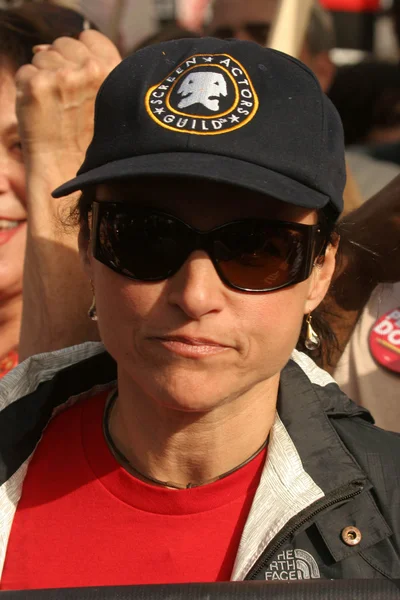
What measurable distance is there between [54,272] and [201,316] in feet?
2.74

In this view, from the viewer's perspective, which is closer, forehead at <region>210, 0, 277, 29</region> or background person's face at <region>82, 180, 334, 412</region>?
background person's face at <region>82, 180, 334, 412</region>

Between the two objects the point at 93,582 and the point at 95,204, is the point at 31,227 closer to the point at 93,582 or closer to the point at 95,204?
the point at 95,204

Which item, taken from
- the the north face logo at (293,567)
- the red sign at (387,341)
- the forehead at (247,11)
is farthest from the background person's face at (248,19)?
the the north face logo at (293,567)

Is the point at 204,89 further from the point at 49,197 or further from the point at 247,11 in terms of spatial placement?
the point at 247,11

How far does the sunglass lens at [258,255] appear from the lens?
1545mm

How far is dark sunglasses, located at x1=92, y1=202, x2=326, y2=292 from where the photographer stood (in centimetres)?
154

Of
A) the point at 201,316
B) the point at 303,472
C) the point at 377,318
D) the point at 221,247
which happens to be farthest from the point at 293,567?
the point at 377,318

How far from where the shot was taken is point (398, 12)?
4.43 metres

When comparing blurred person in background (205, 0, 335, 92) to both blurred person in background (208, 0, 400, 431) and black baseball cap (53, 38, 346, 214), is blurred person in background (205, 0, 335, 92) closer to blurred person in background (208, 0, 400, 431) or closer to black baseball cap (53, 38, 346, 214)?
blurred person in background (208, 0, 400, 431)

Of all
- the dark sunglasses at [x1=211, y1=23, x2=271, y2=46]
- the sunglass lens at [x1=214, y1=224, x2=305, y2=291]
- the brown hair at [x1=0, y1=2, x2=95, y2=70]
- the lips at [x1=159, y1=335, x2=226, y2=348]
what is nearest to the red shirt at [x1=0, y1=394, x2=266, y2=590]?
the lips at [x1=159, y1=335, x2=226, y2=348]

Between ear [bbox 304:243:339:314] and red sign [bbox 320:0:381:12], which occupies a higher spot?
ear [bbox 304:243:339:314]

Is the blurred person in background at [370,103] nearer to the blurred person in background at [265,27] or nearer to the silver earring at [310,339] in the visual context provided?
the blurred person in background at [265,27]

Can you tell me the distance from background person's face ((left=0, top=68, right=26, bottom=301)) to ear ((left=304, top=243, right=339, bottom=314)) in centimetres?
129

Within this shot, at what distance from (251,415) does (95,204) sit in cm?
56
